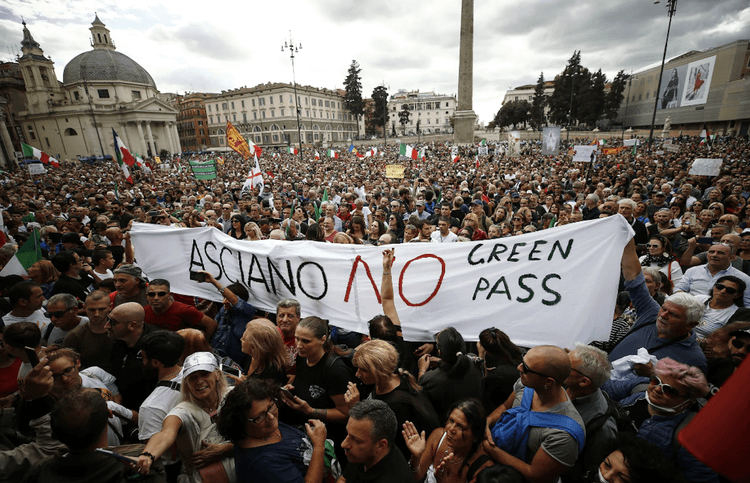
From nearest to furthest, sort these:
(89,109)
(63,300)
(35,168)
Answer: (63,300) → (35,168) → (89,109)

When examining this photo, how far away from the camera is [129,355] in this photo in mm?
2799

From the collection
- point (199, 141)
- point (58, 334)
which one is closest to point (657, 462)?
point (58, 334)

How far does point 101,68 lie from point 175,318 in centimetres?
9181

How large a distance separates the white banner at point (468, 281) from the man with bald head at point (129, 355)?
4.40 ft

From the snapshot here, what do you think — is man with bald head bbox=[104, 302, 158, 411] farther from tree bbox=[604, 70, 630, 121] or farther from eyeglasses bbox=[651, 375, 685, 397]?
tree bbox=[604, 70, 630, 121]

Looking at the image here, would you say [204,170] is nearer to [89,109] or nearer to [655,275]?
[655,275]

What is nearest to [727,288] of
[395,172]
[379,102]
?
[395,172]

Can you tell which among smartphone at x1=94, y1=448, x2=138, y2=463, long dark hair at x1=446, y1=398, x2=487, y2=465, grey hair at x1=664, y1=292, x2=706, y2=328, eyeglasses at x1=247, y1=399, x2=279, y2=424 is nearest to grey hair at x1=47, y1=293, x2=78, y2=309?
smartphone at x1=94, y1=448, x2=138, y2=463

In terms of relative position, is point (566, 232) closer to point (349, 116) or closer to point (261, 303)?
point (261, 303)

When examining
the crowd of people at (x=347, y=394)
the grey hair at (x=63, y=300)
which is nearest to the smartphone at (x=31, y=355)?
the crowd of people at (x=347, y=394)

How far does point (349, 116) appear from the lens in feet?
333

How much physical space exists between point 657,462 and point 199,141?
10741 centimetres

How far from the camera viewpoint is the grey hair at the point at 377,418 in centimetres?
174

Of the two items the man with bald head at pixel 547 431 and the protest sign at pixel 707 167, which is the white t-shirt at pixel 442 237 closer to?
the man with bald head at pixel 547 431
